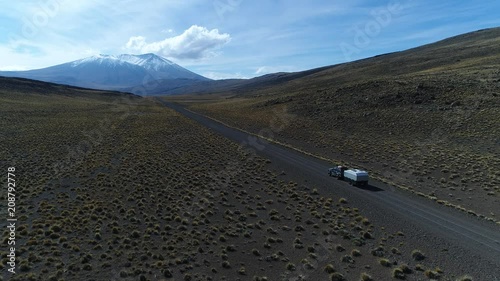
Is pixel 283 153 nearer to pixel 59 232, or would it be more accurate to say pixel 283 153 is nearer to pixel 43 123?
pixel 59 232

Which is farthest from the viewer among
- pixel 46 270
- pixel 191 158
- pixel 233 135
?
pixel 233 135

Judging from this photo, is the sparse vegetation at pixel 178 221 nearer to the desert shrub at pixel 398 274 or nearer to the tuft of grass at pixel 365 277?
the tuft of grass at pixel 365 277

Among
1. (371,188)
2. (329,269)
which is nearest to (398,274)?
(329,269)

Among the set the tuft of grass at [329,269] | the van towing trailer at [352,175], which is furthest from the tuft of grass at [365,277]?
the van towing trailer at [352,175]

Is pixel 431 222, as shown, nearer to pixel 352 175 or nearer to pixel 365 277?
pixel 352 175

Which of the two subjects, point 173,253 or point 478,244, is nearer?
point 173,253

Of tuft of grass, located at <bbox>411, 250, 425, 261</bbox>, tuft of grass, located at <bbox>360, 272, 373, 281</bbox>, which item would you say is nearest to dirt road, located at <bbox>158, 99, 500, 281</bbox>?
tuft of grass, located at <bbox>411, 250, 425, 261</bbox>

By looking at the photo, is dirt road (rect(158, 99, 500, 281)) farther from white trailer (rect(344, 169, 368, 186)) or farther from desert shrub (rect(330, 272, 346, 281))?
desert shrub (rect(330, 272, 346, 281))

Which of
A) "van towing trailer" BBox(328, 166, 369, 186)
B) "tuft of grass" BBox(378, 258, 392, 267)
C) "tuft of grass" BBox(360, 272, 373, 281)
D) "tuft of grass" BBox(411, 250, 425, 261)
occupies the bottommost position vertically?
"tuft of grass" BBox(360, 272, 373, 281)

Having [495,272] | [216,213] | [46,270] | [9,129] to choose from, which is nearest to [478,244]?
[495,272]
